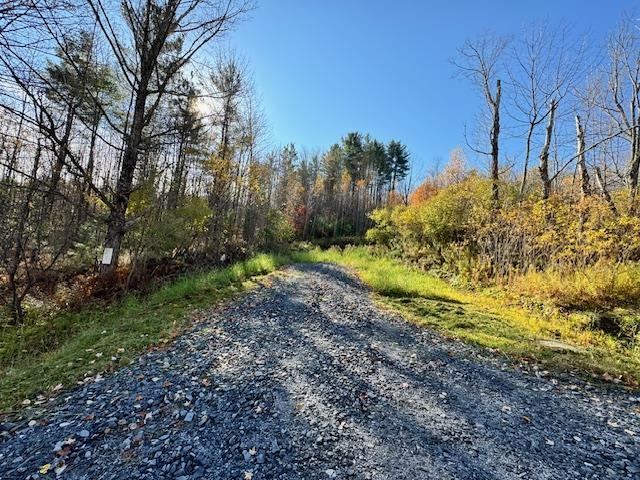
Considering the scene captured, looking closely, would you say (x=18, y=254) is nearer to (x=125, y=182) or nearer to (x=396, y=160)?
(x=125, y=182)

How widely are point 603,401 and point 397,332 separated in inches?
88.5

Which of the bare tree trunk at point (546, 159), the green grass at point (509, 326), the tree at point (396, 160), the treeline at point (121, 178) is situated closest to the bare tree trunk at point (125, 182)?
the treeline at point (121, 178)

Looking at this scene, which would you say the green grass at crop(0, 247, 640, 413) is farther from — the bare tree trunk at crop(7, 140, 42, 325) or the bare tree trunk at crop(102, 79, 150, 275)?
the bare tree trunk at crop(102, 79, 150, 275)

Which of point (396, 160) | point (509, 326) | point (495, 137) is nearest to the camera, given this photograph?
point (509, 326)

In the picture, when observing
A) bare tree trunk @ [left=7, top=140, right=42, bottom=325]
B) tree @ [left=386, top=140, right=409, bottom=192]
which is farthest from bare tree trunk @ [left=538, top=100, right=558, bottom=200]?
tree @ [left=386, top=140, right=409, bottom=192]

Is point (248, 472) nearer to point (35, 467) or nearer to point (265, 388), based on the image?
point (265, 388)

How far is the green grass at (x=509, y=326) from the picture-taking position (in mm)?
3770

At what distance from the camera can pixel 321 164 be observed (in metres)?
33.0

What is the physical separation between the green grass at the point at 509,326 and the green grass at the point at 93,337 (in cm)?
362

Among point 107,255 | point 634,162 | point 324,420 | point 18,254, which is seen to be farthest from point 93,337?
point 634,162

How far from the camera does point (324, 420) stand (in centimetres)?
241

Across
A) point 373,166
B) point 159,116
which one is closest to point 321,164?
point 373,166

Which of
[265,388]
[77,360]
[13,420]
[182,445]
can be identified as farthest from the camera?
[77,360]

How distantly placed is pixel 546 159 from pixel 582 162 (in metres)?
1.01
